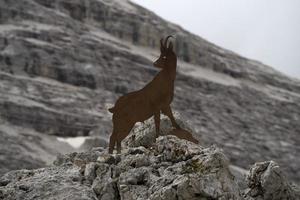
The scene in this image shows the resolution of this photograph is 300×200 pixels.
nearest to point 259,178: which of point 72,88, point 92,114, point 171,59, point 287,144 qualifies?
point 171,59

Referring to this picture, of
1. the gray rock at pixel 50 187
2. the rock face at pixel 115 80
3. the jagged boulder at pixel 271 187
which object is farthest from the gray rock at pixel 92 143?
the gray rock at pixel 50 187

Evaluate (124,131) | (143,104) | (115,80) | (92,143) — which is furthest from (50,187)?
(115,80)

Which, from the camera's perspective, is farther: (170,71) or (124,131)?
(170,71)

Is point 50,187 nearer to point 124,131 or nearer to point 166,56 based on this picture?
point 124,131

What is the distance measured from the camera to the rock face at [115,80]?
7562 cm

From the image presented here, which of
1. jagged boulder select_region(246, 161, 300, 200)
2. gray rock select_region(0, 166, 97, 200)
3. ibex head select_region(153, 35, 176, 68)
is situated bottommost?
gray rock select_region(0, 166, 97, 200)

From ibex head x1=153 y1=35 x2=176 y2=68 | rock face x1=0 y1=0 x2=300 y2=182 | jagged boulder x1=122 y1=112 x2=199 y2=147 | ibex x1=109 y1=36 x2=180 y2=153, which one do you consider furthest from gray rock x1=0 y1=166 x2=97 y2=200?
rock face x1=0 y1=0 x2=300 y2=182

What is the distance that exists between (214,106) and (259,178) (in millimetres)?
76320

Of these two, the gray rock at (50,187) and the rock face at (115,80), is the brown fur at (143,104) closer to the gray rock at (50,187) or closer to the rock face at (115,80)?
the gray rock at (50,187)

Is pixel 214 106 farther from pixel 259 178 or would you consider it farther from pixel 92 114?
pixel 259 178

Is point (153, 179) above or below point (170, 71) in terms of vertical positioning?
below

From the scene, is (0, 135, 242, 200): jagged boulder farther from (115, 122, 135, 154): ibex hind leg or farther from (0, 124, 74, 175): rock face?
(0, 124, 74, 175): rock face

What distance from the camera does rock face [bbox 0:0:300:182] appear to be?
75.6 metres

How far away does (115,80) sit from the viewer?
90.4 meters
